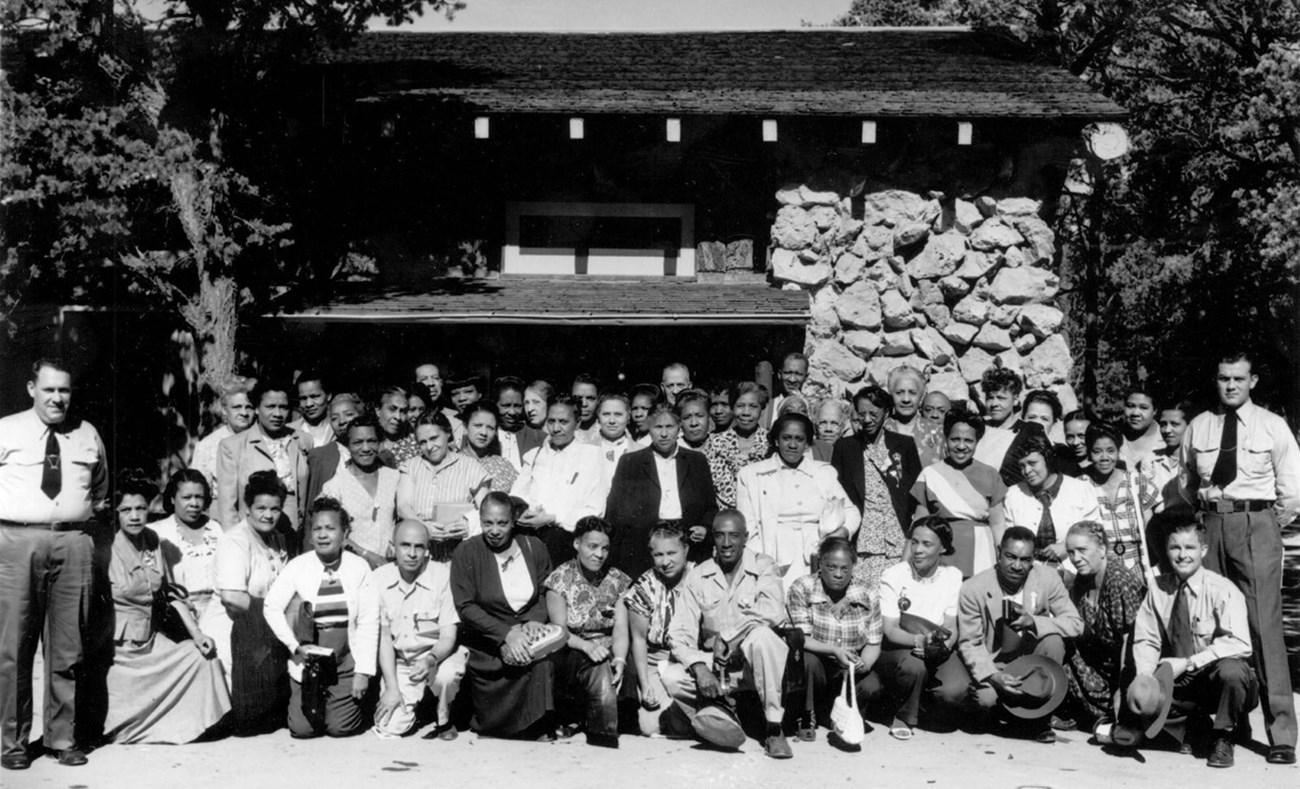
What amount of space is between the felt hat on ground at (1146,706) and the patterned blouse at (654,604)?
208 centimetres

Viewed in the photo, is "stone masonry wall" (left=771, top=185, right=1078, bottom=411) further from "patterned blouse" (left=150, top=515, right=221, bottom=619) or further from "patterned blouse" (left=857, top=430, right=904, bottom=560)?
"patterned blouse" (left=150, top=515, right=221, bottom=619)

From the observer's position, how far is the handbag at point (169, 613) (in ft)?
19.3

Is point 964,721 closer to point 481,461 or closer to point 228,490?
point 481,461

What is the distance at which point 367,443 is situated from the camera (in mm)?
6500

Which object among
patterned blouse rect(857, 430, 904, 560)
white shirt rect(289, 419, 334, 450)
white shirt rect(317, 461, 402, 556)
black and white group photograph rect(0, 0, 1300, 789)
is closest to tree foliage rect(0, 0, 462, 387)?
black and white group photograph rect(0, 0, 1300, 789)

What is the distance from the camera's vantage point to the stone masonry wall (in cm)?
934

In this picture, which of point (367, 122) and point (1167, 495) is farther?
point (367, 122)

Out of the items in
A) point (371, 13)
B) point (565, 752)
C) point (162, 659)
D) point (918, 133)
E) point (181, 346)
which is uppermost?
point (371, 13)

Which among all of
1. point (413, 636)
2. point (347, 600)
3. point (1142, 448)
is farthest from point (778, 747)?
point (1142, 448)

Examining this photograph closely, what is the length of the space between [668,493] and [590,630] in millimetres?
897

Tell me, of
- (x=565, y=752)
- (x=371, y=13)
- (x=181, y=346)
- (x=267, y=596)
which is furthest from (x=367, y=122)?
(x=565, y=752)

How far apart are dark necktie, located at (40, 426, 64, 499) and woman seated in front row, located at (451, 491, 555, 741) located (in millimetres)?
1794

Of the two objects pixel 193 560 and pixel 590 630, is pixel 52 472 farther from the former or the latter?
pixel 590 630

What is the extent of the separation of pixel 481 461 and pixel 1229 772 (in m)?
3.90
